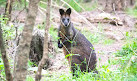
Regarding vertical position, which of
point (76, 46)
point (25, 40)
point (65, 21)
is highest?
point (65, 21)

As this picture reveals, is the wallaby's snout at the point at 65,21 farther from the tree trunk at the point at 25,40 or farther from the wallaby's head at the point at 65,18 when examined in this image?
the tree trunk at the point at 25,40

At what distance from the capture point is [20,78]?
224 centimetres

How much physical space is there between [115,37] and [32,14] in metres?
8.27

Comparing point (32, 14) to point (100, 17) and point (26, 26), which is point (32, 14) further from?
point (100, 17)

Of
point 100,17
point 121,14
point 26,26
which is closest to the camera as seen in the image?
point 26,26

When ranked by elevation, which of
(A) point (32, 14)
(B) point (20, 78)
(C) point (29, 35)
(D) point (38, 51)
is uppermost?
(A) point (32, 14)

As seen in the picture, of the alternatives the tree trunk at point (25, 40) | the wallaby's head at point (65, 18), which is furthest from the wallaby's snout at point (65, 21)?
the tree trunk at point (25, 40)

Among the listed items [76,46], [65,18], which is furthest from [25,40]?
[65,18]

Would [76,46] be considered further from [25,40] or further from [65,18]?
[25,40]

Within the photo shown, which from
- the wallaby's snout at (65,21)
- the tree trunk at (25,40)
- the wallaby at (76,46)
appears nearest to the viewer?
the tree trunk at (25,40)

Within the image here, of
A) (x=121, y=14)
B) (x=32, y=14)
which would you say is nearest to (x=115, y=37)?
(x=121, y=14)

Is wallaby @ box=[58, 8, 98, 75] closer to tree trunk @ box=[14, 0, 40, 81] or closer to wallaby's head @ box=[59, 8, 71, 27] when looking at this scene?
wallaby's head @ box=[59, 8, 71, 27]

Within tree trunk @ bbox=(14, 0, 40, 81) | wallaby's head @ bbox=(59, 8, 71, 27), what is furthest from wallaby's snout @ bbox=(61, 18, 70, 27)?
tree trunk @ bbox=(14, 0, 40, 81)

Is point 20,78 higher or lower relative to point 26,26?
lower
